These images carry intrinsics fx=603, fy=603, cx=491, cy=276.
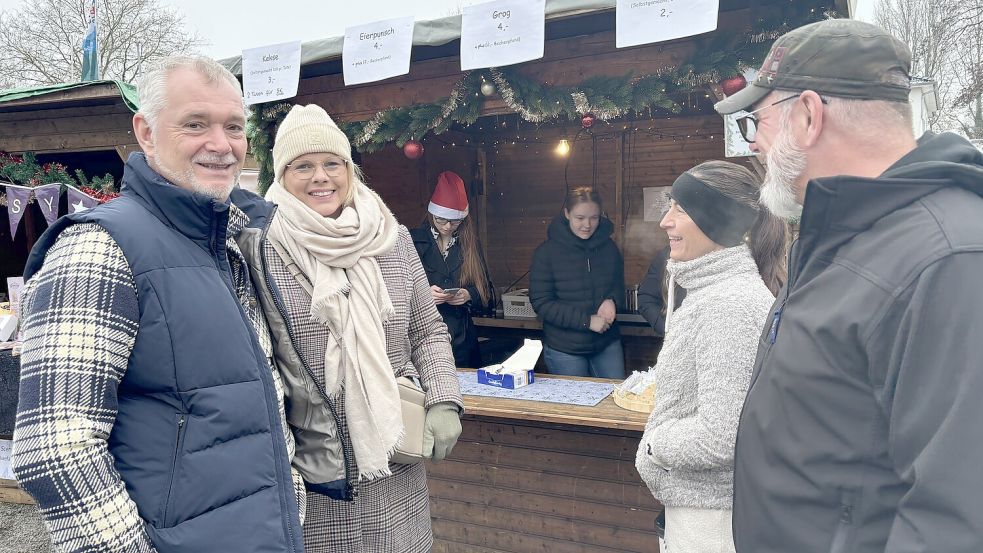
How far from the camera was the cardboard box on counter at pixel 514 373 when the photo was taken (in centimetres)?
345

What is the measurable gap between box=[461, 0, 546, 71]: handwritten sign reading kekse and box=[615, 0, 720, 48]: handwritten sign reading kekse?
0.42m

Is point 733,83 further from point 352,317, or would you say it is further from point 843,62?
→ point 352,317

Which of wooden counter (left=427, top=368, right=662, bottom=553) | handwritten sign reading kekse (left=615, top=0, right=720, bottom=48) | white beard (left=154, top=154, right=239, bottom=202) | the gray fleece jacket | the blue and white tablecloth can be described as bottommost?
wooden counter (left=427, top=368, right=662, bottom=553)

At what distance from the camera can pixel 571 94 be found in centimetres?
350

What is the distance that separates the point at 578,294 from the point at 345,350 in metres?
2.80

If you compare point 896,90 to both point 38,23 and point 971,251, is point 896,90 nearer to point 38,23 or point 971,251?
point 971,251

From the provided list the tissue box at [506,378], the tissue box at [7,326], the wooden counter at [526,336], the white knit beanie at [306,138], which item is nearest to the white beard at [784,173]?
the white knit beanie at [306,138]

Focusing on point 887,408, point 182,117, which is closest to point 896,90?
point 887,408

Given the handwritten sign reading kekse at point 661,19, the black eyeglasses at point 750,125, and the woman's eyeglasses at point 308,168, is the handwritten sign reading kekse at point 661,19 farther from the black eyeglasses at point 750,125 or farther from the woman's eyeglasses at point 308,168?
the woman's eyeglasses at point 308,168

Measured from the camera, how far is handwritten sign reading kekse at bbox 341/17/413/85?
134 inches

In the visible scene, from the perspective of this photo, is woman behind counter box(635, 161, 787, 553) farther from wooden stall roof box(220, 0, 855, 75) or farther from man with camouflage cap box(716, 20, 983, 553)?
wooden stall roof box(220, 0, 855, 75)

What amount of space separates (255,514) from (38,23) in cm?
2280

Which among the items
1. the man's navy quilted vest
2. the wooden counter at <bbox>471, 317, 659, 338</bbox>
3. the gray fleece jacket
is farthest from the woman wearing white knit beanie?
the wooden counter at <bbox>471, 317, 659, 338</bbox>

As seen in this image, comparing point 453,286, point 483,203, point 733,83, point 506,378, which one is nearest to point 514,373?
point 506,378
